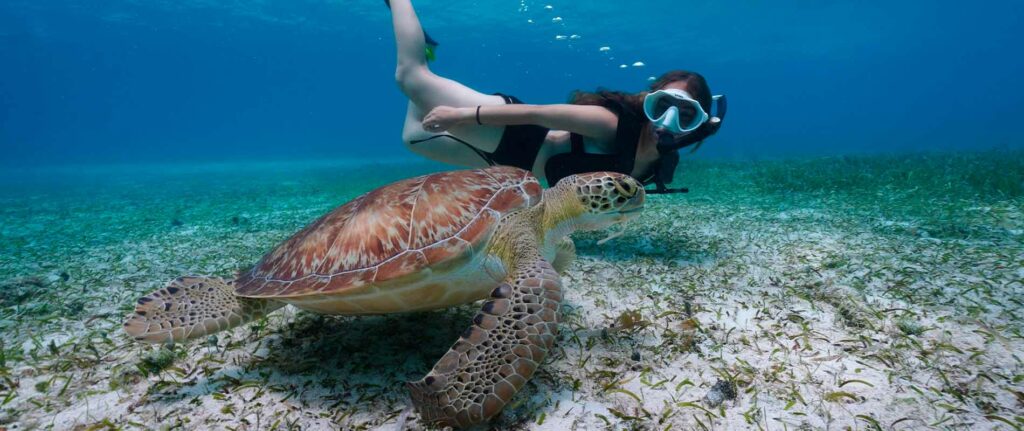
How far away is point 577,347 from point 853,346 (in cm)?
146

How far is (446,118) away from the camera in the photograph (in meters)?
4.20

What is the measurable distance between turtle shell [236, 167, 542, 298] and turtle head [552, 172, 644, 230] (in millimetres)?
309

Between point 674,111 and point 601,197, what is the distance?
4.10 feet

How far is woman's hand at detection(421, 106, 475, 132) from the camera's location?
4.12m

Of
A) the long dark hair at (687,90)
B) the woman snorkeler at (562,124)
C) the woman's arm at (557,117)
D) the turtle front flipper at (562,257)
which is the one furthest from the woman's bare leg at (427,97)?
the turtle front flipper at (562,257)

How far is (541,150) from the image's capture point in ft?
15.0

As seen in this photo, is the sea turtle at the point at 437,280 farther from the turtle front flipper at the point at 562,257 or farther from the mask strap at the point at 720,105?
the mask strap at the point at 720,105

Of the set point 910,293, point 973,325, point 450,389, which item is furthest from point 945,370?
point 450,389

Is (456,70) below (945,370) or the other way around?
the other way around

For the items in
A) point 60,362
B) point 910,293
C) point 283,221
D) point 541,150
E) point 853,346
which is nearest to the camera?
point 853,346

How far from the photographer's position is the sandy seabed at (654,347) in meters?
1.83

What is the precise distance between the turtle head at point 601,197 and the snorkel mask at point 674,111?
3.12 ft

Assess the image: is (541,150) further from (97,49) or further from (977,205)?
(97,49)

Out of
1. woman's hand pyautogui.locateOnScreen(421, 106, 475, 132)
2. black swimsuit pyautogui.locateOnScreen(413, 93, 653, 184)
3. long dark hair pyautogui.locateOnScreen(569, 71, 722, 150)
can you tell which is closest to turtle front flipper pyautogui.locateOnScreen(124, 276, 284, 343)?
woman's hand pyautogui.locateOnScreen(421, 106, 475, 132)
